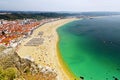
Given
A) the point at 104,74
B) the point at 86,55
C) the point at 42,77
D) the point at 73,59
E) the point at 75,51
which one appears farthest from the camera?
the point at 75,51

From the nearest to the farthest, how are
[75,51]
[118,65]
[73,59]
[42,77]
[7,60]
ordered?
[7,60], [42,77], [118,65], [73,59], [75,51]

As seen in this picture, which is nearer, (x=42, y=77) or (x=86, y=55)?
(x=42, y=77)

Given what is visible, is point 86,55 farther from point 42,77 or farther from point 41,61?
point 42,77

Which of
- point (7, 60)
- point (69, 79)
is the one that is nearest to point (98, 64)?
point (69, 79)

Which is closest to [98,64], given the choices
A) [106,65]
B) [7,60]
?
[106,65]

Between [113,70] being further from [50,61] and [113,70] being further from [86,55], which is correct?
[50,61]

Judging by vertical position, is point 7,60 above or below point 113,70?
above
